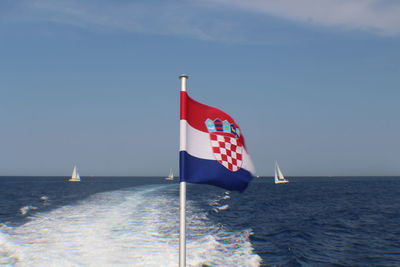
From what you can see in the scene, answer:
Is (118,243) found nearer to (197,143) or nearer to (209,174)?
(209,174)

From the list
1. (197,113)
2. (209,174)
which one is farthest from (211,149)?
(197,113)

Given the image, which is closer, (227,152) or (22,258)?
(227,152)

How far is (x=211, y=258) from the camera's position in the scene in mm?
15742

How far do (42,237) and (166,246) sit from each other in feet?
23.9

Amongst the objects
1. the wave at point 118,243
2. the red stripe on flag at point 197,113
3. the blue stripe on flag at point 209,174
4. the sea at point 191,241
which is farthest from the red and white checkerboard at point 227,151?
the sea at point 191,241

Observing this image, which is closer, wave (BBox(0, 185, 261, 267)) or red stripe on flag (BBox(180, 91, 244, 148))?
red stripe on flag (BBox(180, 91, 244, 148))

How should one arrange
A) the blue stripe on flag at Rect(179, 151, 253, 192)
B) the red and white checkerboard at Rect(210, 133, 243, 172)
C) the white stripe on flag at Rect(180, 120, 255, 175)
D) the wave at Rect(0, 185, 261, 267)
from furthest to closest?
the wave at Rect(0, 185, 261, 267) < the red and white checkerboard at Rect(210, 133, 243, 172) < the white stripe on flag at Rect(180, 120, 255, 175) < the blue stripe on flag at Rect(179, 151, 253, 192)

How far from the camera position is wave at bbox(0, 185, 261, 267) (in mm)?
14734

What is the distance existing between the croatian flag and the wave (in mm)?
7676

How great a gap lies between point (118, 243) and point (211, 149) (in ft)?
38.6

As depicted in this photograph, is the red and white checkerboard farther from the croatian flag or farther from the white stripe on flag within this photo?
the white stripe on flag

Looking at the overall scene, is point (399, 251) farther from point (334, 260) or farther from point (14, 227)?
point (14, 227)

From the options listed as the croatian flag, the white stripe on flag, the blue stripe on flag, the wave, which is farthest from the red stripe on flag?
the wave

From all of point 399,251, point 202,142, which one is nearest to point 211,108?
point 202,142
